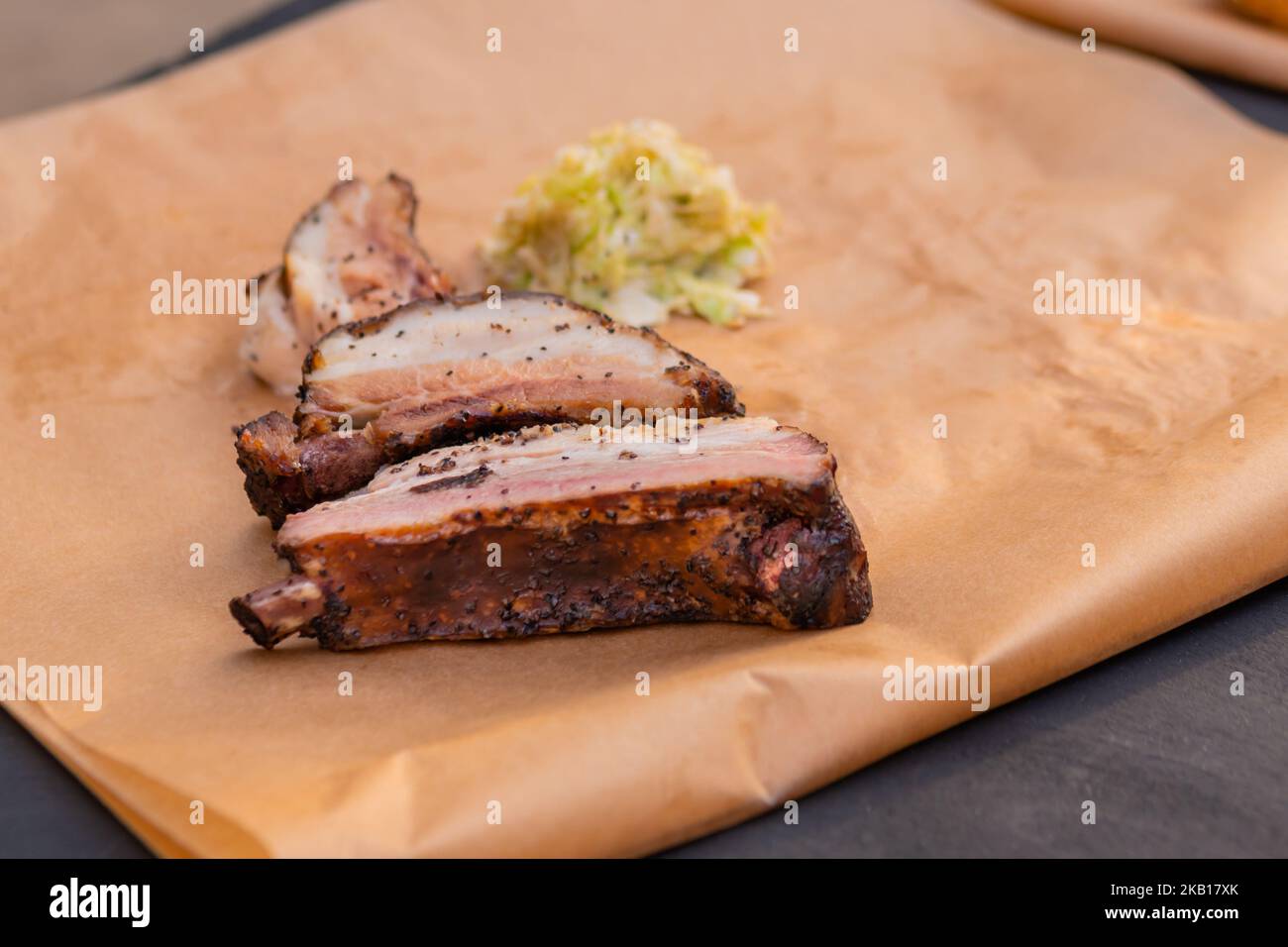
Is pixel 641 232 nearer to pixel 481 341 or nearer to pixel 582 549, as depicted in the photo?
pixel 481 341

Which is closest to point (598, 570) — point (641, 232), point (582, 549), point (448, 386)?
point (582, 549)

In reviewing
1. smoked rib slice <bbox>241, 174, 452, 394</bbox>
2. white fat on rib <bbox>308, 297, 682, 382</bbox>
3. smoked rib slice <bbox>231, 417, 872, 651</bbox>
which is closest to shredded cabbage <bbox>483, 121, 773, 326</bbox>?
smoked rib slice <bbox>241, 174, 452, 394</bbox>

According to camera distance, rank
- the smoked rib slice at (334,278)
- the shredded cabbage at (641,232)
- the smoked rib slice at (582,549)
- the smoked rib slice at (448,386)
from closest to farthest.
→ the smoked rib slice at (582,549)
the smoked rib slice at (448,386)
the smoked rib slice at (334,278)
the shredded cabbage at (641,232)

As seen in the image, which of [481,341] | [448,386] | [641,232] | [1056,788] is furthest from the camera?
[641,232]

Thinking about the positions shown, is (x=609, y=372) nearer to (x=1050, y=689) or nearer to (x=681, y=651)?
(x=681, y=651)

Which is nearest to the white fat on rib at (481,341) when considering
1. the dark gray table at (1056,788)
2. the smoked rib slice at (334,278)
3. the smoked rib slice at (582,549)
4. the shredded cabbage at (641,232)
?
the smoked rib slice at (582,549)

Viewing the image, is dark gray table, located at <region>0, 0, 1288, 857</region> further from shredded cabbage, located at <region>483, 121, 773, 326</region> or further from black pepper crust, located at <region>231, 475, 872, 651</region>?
shredded cabbage, located at <region>483, 121, 773, 326</region>

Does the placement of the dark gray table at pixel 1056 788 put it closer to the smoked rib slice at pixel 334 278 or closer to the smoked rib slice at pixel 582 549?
the smoked rib slice at pixel 582 549
